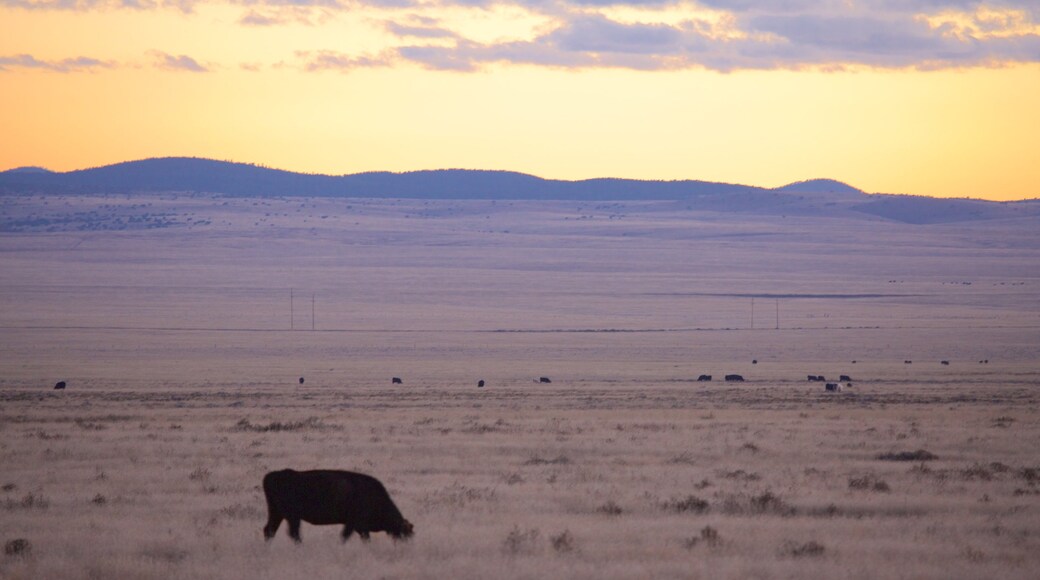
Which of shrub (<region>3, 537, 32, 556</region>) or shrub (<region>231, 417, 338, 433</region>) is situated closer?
shrub (<region>3, 537, 32, 556</region>)

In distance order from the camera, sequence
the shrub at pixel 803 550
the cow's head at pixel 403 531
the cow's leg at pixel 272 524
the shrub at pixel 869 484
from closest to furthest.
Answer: the shrub at pixel 803 550 → the cow's leg at pixel 272 524 → the cow's head at pixel 403 531 → the shrub at pixel 869 484

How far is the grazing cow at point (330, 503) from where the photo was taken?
373 inches

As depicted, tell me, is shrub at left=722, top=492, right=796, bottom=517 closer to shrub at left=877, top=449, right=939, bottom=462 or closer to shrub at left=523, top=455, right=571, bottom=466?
shrub at left=523, top=455, right=571, bottom=466

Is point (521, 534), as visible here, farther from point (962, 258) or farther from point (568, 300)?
point (962, 258)

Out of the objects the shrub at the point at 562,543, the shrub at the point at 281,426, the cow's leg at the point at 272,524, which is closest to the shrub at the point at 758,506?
the shrub at the point at 562,543

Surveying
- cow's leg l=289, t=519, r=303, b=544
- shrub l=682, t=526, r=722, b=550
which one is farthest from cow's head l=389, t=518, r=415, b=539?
shrub l=682, t=526, r=722, b=550

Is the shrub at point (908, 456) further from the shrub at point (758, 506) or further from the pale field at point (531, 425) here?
the shrub at point (758, 506)

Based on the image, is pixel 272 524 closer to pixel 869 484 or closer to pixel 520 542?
pixel 520 542

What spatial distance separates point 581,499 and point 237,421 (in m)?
10.7

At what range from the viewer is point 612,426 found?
65.5ft

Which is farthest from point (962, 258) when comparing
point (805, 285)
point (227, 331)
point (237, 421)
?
point (237, 421)

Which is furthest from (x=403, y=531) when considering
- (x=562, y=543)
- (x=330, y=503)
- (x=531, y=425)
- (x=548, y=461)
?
(x=531, y=425)

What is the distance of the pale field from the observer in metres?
9.65

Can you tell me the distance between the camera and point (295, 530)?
969cm
